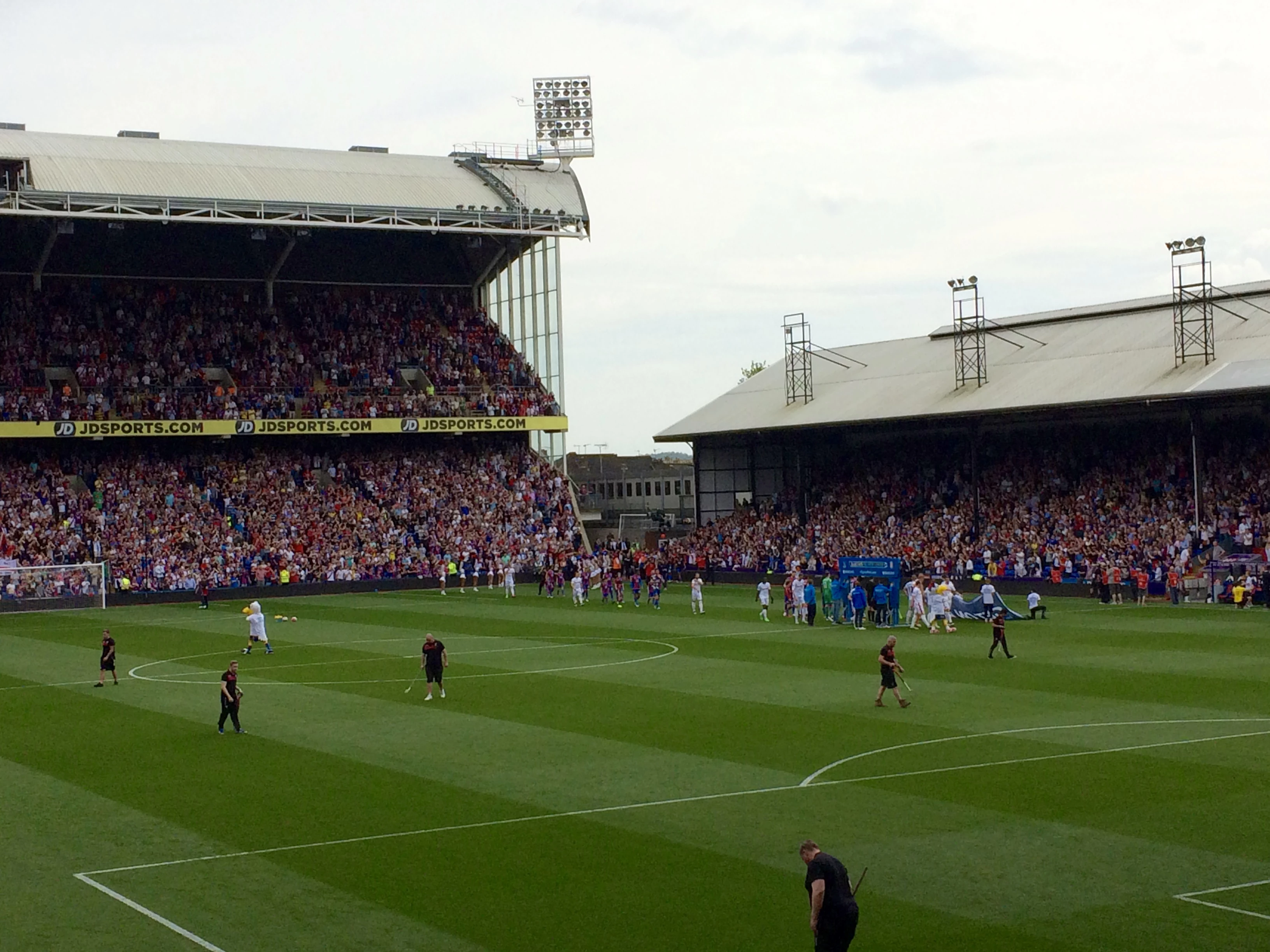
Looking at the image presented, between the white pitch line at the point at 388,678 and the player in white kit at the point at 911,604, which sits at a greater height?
the player in white kit at the point at 911,604

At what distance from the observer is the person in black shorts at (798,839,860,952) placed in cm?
1122

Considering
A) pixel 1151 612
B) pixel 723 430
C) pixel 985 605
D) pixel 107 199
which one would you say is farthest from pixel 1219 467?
pixel 107 199

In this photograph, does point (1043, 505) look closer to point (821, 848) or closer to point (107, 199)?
point (107, 199)

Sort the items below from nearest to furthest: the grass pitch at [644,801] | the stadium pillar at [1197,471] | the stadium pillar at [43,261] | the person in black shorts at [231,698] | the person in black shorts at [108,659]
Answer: the grass pitch at [644,801] < the person in black shorts at [231,698] < the person in black shorts at [108,659] < the stadium pillar at [1197,471] < the stadium pillar at [43,261]

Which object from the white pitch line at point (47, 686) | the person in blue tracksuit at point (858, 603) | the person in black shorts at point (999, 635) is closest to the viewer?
the white pitch line at point (47, 686)

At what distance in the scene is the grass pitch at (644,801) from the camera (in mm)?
14023

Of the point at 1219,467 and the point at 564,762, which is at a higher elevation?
the point at 1219,467

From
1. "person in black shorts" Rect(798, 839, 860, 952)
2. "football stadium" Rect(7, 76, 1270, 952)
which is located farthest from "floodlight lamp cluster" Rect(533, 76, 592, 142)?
"person in black shorts" Rect(798, 839, 860, 952)

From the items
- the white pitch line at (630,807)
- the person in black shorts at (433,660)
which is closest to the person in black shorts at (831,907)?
the white pitch line at (630,807)

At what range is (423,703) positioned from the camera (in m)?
28.3

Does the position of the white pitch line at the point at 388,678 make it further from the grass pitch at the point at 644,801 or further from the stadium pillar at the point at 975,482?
the stadium pillar at the point at 975,482

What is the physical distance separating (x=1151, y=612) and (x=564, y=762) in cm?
2705

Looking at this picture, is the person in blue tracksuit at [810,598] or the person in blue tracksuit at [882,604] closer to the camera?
the person in blue tracksuit at [882,604]

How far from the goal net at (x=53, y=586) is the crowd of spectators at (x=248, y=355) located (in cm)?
738
